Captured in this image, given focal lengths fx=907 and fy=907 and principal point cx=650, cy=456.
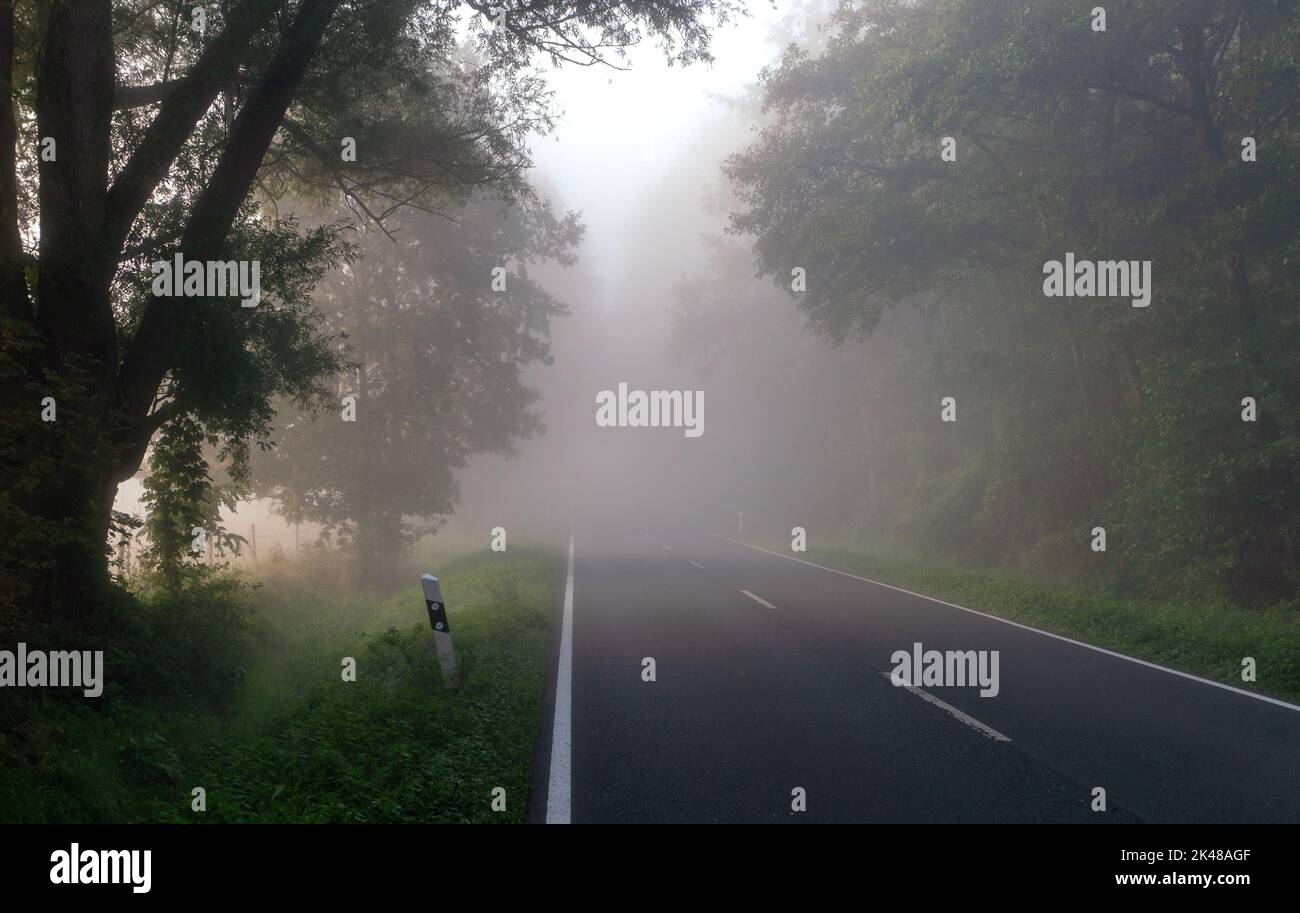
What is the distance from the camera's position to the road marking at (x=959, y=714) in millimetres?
7684

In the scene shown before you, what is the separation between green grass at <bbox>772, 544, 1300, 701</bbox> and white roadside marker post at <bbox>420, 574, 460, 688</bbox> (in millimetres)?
8514

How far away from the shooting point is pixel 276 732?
7.52 m

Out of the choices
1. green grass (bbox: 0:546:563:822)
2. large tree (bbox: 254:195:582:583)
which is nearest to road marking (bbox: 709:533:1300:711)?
green grass (bbox: 0:546:563:822)

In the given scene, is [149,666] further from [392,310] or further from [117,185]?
[392,310]

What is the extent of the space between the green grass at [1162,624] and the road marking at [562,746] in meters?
7.35

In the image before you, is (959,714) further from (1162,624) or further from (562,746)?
Result: (1162,624)

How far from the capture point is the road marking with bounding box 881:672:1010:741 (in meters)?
7.68

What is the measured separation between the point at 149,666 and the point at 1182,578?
16073 millimetres

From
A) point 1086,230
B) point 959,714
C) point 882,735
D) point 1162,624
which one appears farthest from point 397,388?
point 882,735

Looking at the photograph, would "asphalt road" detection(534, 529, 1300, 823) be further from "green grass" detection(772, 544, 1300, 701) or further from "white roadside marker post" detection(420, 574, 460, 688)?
"white roadside marker post" detection(420, 574, 460, 688)

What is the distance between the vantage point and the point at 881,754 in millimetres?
7098

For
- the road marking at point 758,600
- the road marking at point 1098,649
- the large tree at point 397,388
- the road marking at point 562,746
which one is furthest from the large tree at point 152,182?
the large tree at point 397,388

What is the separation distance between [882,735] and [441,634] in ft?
14.1
